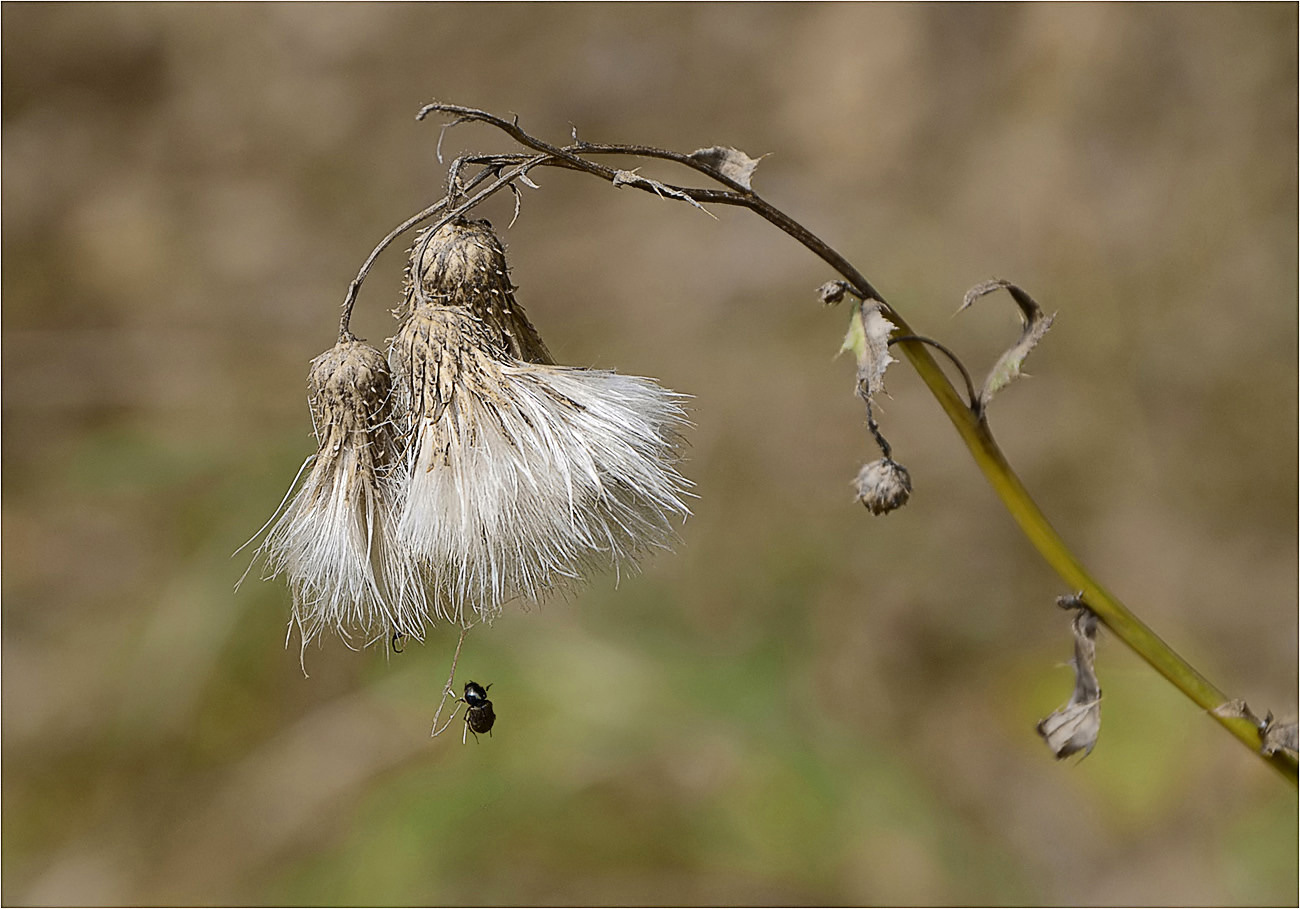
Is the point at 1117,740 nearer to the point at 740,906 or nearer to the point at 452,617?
the point at 740,906

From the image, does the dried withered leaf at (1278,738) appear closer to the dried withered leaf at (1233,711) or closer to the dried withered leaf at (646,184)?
the dried withered leaf at (1233,711)

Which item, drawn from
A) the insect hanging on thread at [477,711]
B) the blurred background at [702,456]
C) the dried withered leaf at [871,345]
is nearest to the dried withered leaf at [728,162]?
the dried withered leaf at [871,345]

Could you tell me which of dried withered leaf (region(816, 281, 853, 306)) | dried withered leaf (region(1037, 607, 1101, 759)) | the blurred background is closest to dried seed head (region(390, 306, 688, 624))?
dried withered leaf (region(816, 281, 853, 306))

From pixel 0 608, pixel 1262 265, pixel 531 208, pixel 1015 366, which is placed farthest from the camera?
pixel 531 208

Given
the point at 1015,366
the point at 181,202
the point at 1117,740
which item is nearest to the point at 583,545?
the point at 1015,366

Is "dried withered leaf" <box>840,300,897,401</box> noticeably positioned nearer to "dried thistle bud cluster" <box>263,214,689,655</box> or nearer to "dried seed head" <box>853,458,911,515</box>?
"dried seed head" <box>853,458,911,515</box>

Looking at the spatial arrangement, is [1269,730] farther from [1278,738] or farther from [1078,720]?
[1078,720]
